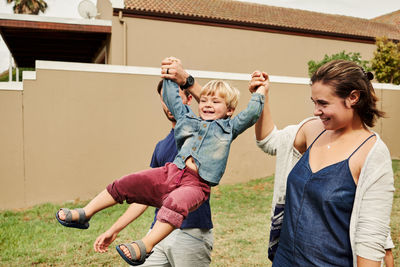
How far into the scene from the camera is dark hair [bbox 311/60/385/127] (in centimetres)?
184

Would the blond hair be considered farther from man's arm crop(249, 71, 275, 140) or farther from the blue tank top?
the blue tank top

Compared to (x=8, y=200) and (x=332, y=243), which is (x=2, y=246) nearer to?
(x=8, y=200)

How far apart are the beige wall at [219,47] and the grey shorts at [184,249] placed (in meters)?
12.2

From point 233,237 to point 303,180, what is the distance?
16.3 feet

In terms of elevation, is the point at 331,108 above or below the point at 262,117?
above

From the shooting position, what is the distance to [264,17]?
57.6 feet

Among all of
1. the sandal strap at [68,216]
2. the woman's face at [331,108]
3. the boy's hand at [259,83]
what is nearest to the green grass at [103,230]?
the sandal strap at [68,216]

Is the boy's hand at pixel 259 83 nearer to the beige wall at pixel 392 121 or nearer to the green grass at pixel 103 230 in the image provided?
the green grass at pixel 103 230

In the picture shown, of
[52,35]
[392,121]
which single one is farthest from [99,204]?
[392,121]

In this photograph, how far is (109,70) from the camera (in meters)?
9.42

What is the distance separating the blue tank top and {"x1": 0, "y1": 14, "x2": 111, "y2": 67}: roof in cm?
1212

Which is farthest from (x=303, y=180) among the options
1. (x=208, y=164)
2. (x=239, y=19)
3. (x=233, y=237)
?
(x=239, y=19)

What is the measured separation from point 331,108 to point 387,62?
55.2 ft

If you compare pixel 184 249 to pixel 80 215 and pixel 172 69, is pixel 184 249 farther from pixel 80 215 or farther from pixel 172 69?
pixel 172 69
